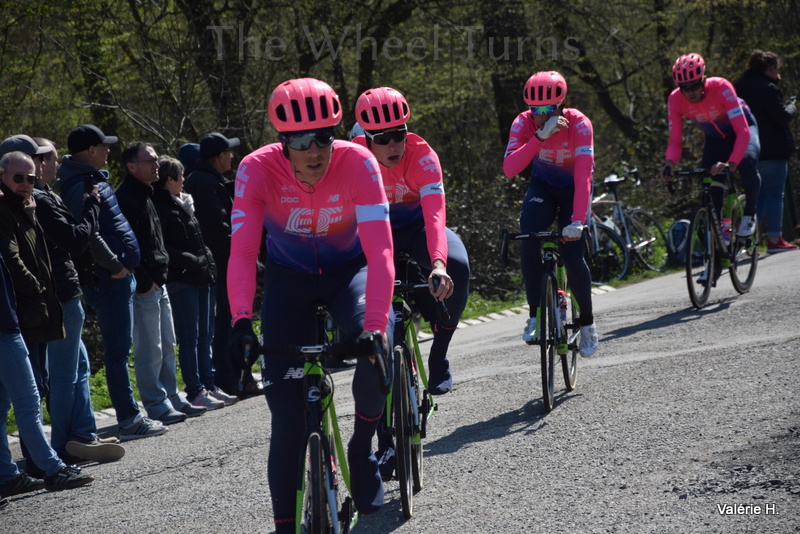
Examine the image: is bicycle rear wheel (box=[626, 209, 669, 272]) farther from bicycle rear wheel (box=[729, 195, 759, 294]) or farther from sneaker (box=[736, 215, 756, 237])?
sneaker (box=[736, 215, 756, 237])

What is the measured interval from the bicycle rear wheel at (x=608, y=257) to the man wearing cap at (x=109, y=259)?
323 inches

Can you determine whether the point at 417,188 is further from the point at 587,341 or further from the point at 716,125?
the point at 716,125

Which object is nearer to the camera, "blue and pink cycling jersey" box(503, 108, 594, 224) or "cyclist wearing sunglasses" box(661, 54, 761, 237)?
"blue and pink cycling jersey" box(503, 108, 594, 224)

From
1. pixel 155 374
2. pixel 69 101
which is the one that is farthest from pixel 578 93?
pixel 155 374

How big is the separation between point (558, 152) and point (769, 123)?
6.81 meters

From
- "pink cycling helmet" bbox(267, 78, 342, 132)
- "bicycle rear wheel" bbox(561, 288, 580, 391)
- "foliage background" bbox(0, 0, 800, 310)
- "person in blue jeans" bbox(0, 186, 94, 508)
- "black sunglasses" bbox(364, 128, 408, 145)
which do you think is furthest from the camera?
"foliage background" bbox(0, 0, 800, 310)

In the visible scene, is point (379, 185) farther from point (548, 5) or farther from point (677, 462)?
point (548, 5)

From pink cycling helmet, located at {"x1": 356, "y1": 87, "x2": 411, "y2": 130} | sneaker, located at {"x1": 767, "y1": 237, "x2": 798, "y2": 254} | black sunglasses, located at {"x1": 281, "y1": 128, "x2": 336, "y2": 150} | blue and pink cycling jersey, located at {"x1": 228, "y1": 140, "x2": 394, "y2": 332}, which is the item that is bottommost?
sneaker, located at {"x1": 767, "y1": 237, "x2": 798, "y2": 254}

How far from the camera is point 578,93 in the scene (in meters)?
24.3

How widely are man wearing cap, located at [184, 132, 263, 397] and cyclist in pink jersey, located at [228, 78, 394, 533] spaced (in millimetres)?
4915

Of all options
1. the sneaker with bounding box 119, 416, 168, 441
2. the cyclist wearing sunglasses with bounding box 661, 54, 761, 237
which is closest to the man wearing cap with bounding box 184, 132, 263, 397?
the sneaker with bounding box 119, 416, 168, 441

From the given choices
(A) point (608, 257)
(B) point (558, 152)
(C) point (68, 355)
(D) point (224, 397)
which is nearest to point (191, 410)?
(D) point (224, 397)

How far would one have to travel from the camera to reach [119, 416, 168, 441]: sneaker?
805cm

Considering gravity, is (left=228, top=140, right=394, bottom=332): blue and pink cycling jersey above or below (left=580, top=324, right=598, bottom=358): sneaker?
above
